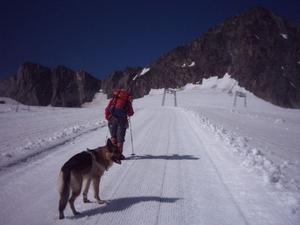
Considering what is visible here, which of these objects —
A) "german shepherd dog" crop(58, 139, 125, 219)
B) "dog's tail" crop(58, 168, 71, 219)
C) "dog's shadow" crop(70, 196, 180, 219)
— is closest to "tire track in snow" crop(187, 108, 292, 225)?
"dog's shadow" crop(70, 196, 180, 219)

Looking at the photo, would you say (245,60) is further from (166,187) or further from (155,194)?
(155,194)

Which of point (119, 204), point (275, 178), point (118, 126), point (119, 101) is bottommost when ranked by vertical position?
point (119, 204)

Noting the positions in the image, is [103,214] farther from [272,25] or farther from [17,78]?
[17,78]

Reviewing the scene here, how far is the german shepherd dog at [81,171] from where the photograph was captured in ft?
12.1

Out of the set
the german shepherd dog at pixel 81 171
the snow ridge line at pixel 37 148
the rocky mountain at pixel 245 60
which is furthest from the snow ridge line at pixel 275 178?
the rocky mountain at pixel 245 60

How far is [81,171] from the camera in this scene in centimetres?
404

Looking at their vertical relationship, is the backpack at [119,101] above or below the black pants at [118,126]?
above

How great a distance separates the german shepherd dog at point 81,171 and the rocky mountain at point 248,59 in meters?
75.1

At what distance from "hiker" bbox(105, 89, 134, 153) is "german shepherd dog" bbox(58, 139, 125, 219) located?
2412 millimetres

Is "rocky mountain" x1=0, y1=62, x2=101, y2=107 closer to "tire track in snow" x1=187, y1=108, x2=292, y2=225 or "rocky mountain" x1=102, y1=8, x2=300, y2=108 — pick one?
"rocky mountain" x1=102, y1=8, x2=300, y2=108

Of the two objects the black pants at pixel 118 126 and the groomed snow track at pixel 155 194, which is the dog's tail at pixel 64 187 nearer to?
the groomed snow track at pixel 155 194

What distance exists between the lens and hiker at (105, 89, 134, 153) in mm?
7316

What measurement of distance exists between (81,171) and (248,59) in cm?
8794

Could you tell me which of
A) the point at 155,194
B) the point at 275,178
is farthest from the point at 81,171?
the point at 275,178
